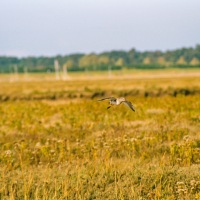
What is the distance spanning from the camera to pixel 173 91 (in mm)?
33094

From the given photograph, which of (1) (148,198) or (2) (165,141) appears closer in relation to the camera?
(1) (148,198)

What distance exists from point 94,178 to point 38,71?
403 feet

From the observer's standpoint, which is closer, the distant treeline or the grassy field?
the grassy field

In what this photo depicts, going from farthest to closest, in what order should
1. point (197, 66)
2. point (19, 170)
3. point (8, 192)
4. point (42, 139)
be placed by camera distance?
point (197, 66)
point (42, 139)
point (19, 170)
point (8, 192)

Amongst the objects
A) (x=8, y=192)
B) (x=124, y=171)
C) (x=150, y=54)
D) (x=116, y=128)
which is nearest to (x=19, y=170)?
(x=8, y=192)

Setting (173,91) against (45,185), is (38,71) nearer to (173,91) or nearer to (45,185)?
(173,91)

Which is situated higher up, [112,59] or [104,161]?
[104,161]

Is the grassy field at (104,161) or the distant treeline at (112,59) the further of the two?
the distant treeline at (112,59)

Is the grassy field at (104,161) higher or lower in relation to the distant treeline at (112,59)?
higher

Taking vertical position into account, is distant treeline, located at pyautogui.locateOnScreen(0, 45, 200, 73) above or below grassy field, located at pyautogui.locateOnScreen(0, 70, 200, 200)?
below

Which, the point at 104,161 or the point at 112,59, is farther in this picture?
the point at 112,59

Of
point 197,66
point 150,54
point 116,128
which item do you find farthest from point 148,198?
point 150,54

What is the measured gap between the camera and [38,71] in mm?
129625

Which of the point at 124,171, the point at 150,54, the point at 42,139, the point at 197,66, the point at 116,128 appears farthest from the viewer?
the point at 150,54
